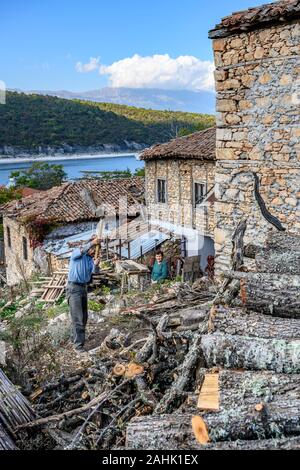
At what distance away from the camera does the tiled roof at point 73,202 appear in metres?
19.1

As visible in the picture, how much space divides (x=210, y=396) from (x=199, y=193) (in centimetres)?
1565

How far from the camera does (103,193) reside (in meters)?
20.8

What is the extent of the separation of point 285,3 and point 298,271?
3.91m

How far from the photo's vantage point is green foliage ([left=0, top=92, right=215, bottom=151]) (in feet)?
150

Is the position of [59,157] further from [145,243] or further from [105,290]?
[105,290]

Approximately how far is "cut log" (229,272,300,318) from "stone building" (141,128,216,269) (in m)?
12.6

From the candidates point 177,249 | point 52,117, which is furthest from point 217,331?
point 52,117

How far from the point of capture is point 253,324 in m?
3.75

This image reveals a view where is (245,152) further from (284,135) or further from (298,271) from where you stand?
(298,271)

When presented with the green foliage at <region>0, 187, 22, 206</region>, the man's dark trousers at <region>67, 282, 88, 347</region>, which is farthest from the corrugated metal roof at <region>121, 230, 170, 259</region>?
the green foliage at <region>0, 187, 22, 206</region>

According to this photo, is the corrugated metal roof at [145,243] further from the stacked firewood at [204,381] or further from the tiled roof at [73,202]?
the stacked firewood at [204,381]

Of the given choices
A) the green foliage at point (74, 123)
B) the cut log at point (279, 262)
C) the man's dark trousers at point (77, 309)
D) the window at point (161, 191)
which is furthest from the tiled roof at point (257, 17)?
the green foliage at point (74, 123)

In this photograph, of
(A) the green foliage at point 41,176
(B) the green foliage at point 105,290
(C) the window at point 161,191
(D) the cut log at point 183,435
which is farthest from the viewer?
(A) the green foliage at point 41,176

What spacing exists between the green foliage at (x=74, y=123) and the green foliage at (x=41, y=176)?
9222 mm
